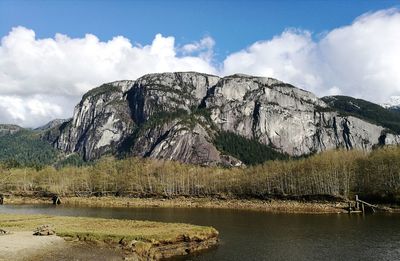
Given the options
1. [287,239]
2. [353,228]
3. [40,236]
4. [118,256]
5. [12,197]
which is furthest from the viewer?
[12,197]

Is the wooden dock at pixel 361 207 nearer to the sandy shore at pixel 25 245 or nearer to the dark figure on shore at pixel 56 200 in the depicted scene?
the sandy shore at pixel 25 245

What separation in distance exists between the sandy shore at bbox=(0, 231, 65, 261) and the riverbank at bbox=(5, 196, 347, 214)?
8721cm

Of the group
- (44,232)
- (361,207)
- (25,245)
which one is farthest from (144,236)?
(361,207)

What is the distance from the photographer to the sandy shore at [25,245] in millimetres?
46094

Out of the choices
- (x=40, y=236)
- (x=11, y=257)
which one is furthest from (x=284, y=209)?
(x=11, y=257)

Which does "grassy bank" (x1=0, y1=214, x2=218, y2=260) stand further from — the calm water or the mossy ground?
the calm water

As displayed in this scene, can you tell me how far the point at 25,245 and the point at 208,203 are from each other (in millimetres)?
117115

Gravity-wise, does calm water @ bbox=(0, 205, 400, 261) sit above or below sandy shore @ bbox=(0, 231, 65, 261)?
below

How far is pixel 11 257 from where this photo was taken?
1766 inches

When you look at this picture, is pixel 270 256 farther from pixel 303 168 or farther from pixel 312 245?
pixel 303 168

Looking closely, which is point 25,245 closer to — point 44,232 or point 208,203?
point 44,232

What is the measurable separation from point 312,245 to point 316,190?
98905 millimetres

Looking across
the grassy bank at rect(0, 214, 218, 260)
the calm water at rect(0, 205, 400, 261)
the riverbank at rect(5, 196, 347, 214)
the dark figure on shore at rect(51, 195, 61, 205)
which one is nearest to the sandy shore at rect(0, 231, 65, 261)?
the grassy bank at rect(0, 214, 218, 260)

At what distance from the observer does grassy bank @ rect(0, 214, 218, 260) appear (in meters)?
56.9
